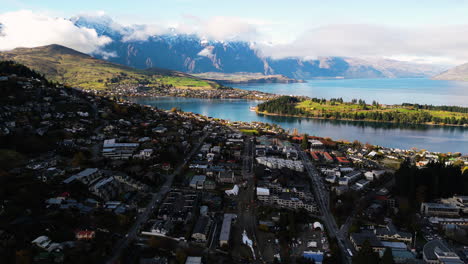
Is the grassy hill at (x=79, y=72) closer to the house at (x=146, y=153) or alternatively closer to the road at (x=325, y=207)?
the house at (x=146, y=153)

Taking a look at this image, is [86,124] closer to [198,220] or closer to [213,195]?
[213,195]

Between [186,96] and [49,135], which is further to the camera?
[186,96]

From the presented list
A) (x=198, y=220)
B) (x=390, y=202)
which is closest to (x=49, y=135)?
(x=198, y=220)

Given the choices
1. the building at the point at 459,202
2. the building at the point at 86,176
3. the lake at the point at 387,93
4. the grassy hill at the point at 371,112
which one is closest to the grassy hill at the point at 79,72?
the lake at the point at 387,93

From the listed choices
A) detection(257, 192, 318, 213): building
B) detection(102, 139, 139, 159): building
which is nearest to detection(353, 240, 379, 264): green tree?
detection(257, 192, 318, 213): building

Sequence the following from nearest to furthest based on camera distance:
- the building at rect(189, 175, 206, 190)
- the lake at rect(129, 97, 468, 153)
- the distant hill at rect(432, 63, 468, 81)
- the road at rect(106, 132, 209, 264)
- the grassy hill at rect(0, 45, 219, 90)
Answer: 1. the road at rect(106, 132, 209, 264)
2. the building at rect(189, 175, 206, 190)
3. the lake at rect(129, 97, 468, 153)
4. the grassy hill at rect(0, 45, 219, 90)
5. the distant hill at rect(432, 63, 468, 81)

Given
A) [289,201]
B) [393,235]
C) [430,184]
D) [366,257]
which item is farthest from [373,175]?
[366,257]

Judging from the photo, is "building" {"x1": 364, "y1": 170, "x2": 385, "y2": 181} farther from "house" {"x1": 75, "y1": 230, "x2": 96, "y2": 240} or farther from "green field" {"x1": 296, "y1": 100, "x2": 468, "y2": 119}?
"green field" {"x1": 296, "y1": 100, "x2": 468, "y2": 119}

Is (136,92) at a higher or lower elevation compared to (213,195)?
higher
